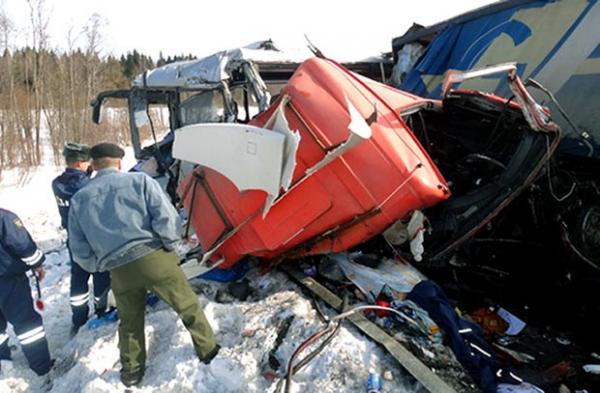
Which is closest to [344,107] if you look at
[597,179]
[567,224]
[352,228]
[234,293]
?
[352,228]

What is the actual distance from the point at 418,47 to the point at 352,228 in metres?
3.99

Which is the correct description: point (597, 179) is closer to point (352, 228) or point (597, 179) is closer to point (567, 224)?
point (567, 224)

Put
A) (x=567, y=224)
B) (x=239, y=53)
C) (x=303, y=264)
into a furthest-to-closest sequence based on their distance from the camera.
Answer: (x=239, y=53)
(x=303, y=264)
(x=567, y=224)

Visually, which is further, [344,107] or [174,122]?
[174,122]

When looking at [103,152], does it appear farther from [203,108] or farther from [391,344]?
[203,108]

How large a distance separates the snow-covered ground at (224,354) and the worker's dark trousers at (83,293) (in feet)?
0.83

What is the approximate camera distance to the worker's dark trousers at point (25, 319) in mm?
2965

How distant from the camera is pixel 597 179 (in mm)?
3205

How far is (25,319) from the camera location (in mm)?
3025

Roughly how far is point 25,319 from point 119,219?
1326mm

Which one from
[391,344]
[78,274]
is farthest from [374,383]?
[78,274]

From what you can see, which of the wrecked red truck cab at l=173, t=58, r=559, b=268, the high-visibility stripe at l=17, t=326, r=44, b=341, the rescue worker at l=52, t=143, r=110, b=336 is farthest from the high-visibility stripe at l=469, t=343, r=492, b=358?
the high-visibility stripe at l=17, t=326, r=44, b=341

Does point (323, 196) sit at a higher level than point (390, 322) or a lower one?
higher

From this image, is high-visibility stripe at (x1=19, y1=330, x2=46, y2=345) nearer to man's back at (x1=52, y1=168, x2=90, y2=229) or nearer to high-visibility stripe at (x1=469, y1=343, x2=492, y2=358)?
man's back at (x1=52, y1=168, x2=90, y2=229)
